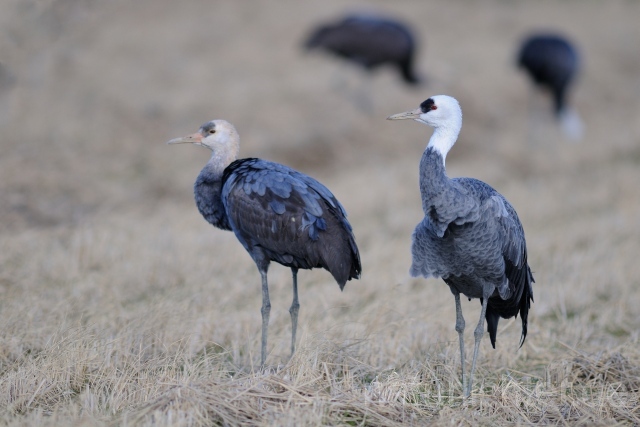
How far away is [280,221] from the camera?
494cm

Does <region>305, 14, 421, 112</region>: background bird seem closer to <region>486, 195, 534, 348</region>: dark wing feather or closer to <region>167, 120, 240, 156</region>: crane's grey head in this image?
<region>167, 120, 240, 156</region>: crane's grey head

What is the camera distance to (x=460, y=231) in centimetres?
453

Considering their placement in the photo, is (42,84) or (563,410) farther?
(42,84)

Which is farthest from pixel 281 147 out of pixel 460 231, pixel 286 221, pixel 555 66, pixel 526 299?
pixel 460 231

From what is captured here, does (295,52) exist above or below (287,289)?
above

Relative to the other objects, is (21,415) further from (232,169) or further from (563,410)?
(563,410)

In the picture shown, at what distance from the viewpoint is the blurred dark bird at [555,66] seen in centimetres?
1434

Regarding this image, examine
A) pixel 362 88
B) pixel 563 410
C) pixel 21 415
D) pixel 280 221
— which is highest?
pixel 362 88

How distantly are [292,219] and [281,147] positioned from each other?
752 centimetres

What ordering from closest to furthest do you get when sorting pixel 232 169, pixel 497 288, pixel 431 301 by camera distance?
pixel 497 288
pixel 232 169
pixel 431 301

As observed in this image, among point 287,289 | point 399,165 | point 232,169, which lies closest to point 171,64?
point 399,165

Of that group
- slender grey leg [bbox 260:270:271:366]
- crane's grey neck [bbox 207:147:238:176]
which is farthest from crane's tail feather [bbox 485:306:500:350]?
crane's grey neck [bbox 207:147:238:176]

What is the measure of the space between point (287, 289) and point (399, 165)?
558 cm

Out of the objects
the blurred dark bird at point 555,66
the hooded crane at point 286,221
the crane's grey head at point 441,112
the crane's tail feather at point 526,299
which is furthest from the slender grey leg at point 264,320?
the blurred dark bird at point 555,66
